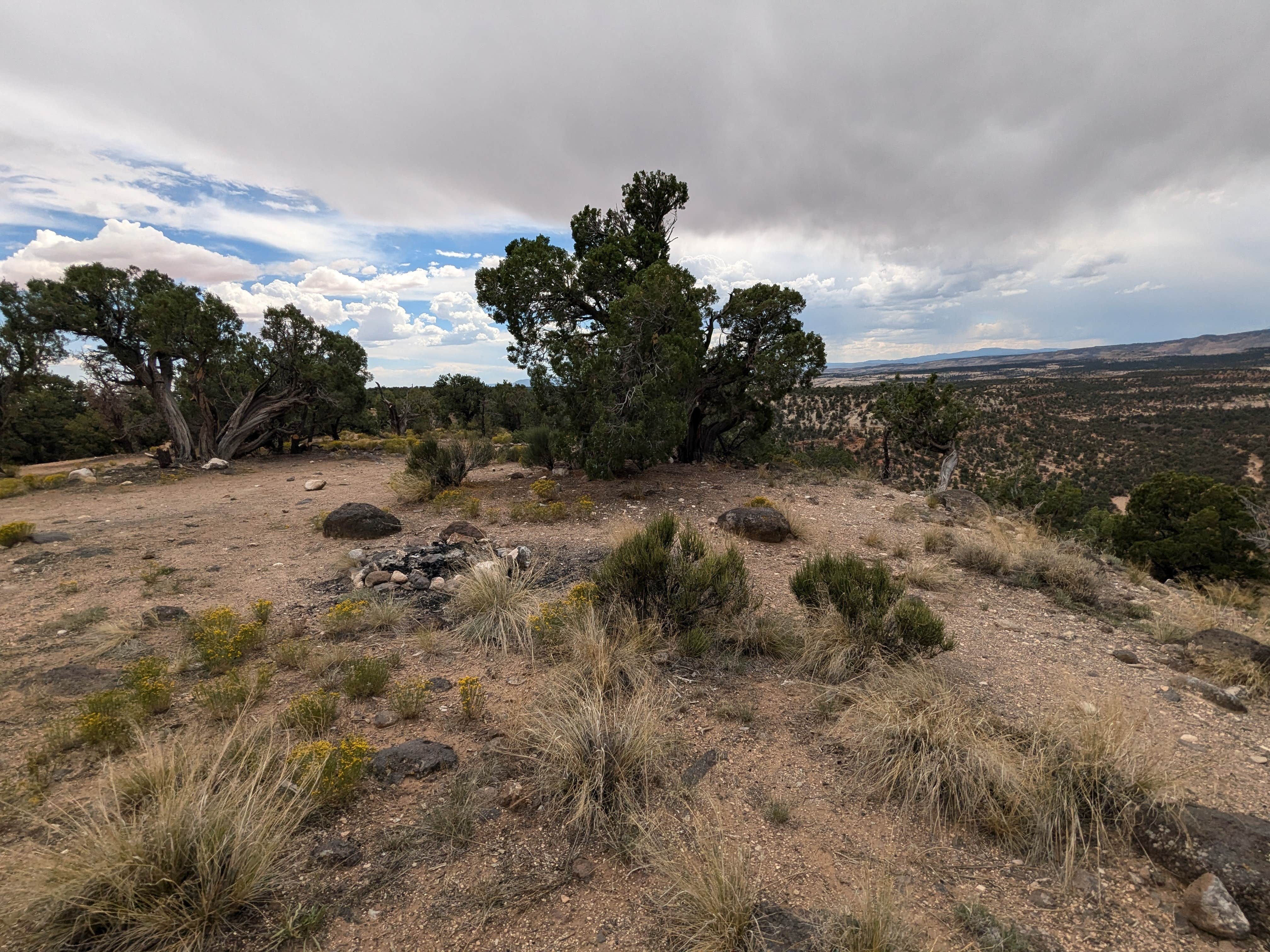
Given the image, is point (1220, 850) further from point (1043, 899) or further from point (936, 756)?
point (936, 756)

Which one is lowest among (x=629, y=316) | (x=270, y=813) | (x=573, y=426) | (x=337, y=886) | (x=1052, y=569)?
(x=1052, y=569)

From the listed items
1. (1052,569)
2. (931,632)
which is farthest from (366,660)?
(1052,569)

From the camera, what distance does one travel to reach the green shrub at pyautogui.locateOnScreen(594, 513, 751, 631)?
5207mm

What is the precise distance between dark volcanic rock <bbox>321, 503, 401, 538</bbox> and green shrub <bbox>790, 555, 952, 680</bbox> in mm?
6797

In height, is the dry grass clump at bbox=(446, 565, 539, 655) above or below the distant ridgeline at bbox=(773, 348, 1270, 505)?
above

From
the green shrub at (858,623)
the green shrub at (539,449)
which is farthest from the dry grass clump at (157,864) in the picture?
the green shrub at (539,449)

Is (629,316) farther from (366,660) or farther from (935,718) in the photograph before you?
(935,718)

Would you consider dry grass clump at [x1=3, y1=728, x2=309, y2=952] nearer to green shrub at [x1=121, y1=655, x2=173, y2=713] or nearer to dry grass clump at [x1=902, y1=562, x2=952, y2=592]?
green shrub at [x1=121, y1=655, x2=173, y2=713]

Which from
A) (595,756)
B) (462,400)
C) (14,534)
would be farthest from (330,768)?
(462,400)

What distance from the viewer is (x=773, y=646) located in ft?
16.3

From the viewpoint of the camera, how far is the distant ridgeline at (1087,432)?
3503cm

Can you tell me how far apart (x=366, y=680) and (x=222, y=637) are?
1734 mm

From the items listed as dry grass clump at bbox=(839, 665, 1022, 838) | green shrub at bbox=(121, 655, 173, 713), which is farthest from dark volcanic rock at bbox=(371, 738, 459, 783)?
dry grass clump at bbox=(839, 665, 1022, 838)

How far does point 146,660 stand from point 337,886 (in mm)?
2944
